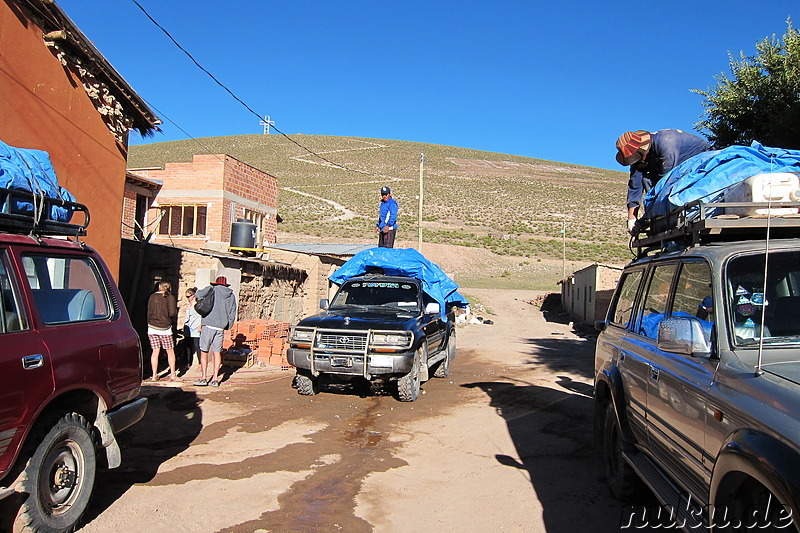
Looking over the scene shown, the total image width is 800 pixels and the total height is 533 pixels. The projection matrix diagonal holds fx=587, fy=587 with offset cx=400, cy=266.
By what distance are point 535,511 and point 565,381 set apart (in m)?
6.57

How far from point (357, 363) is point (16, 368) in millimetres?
5180

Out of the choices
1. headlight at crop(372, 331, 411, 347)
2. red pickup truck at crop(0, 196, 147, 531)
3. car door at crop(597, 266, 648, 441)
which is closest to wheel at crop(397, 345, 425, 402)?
headlight at crop(372, 331, 411, 347)

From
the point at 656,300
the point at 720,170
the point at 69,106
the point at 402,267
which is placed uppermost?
the point at 69,106

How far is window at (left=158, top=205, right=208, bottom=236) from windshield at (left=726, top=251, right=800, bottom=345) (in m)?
17.7

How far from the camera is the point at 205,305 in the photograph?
30.0ft

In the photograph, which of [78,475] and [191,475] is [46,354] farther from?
[191,475]

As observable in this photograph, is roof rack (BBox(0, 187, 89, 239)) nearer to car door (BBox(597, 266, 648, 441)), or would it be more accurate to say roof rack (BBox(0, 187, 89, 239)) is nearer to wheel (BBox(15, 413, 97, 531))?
wheel (BBox(15, 413, 97, 531))

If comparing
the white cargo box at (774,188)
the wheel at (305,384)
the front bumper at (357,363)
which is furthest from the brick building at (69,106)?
the white cargo box at (774,188)

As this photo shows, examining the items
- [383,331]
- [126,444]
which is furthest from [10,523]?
[383,331]

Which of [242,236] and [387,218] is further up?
[387,218]

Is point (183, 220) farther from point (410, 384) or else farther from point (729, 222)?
point (729, 222)

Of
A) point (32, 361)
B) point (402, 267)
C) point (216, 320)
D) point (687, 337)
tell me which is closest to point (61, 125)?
point (216, 320)

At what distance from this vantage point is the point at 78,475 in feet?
13.0

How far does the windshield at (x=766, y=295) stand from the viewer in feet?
10.1
